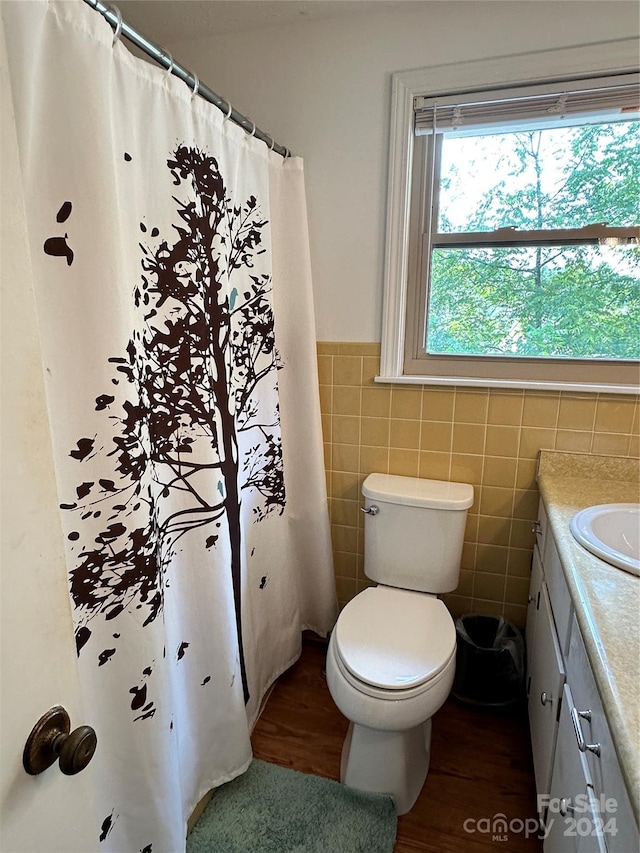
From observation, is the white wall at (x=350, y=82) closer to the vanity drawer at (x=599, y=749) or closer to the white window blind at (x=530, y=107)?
the white window blind at (x=530, y=107)

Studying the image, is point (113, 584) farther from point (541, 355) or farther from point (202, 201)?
point (541, 355)

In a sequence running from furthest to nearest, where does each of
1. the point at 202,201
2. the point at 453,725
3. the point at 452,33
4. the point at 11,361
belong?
the point at 453,725, the point at 452,33, the point at 202,201, the point at 11,361

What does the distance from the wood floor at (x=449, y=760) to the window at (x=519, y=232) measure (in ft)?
4.01

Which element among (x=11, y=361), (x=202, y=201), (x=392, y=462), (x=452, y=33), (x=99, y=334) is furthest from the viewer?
(x=392, y=462)

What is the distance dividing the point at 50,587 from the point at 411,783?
1383 millimetres

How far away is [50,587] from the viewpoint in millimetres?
553

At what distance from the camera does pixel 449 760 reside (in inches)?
61.8

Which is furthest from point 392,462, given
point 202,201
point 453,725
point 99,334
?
point 99,334

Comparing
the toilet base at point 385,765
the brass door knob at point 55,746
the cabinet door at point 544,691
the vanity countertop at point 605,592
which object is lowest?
the toilet base at point 385,765

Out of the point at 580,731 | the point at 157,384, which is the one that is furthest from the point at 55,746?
the point at 580,731

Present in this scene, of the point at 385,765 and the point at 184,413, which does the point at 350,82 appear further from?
the point at 385,765

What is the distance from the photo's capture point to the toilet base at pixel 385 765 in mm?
1397

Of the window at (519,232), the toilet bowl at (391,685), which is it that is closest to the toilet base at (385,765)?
the toilet bowl at (391,685)

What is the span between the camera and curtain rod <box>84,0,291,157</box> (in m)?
0.90
